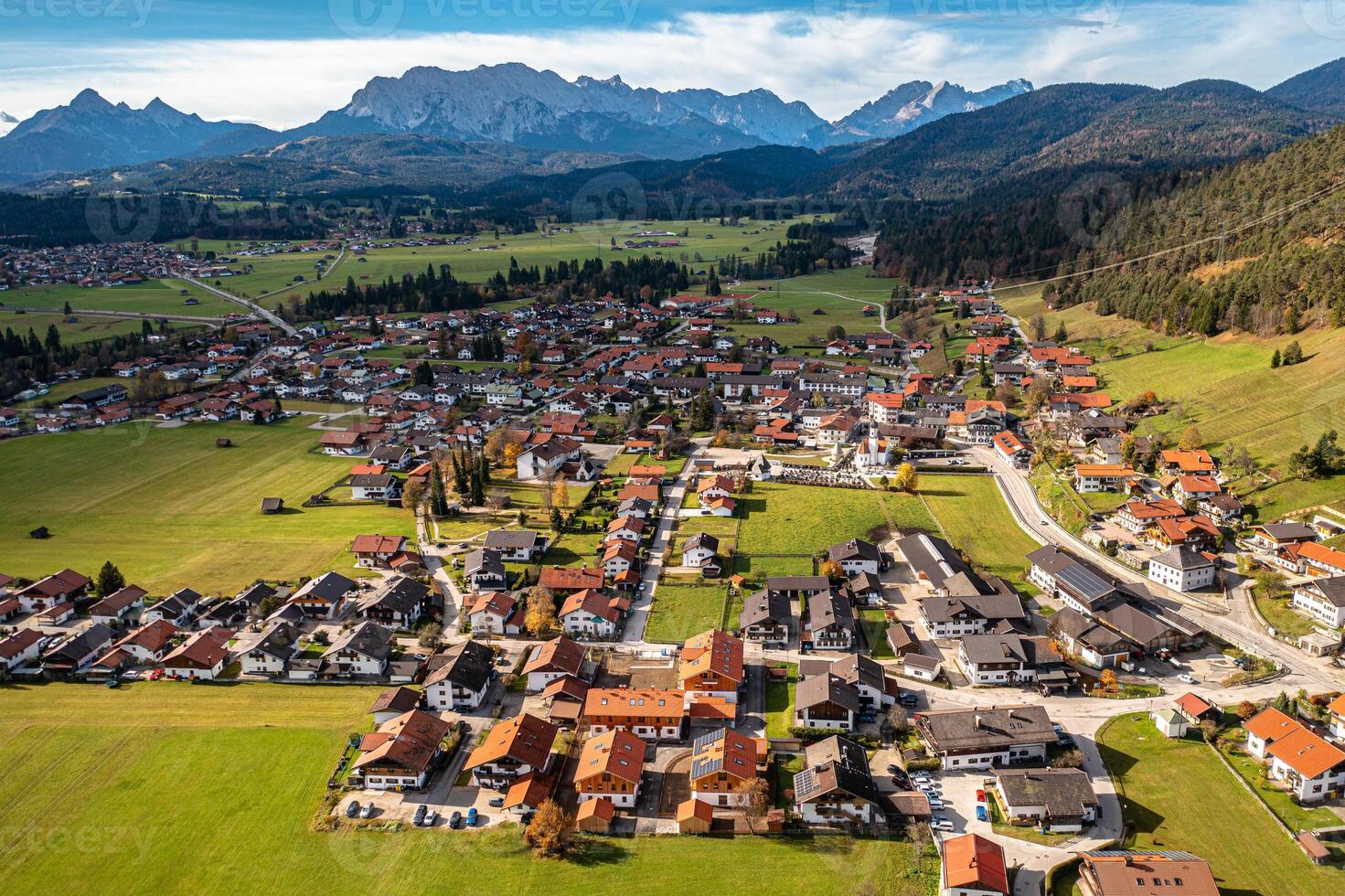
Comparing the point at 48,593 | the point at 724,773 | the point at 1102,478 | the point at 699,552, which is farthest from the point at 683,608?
the point at 48,593

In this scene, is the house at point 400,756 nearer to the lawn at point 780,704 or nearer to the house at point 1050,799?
the lawn at point 780,704

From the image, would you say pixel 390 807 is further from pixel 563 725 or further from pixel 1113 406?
pixel 1113 406

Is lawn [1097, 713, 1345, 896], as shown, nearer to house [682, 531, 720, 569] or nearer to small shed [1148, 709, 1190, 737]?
small shed [1148, 709, 1190, 737]

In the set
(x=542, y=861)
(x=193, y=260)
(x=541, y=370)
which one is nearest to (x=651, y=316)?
(x=541, y=370)

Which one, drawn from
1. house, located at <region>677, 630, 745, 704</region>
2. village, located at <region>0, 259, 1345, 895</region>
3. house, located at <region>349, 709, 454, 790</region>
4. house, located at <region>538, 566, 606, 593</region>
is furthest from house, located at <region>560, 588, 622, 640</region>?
house, located at <region>349, 709, 454, 790</region>

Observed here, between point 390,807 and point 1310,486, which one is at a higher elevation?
point 1310,486

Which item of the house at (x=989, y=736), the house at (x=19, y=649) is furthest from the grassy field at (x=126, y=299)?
the house at (x=989, y=736)
